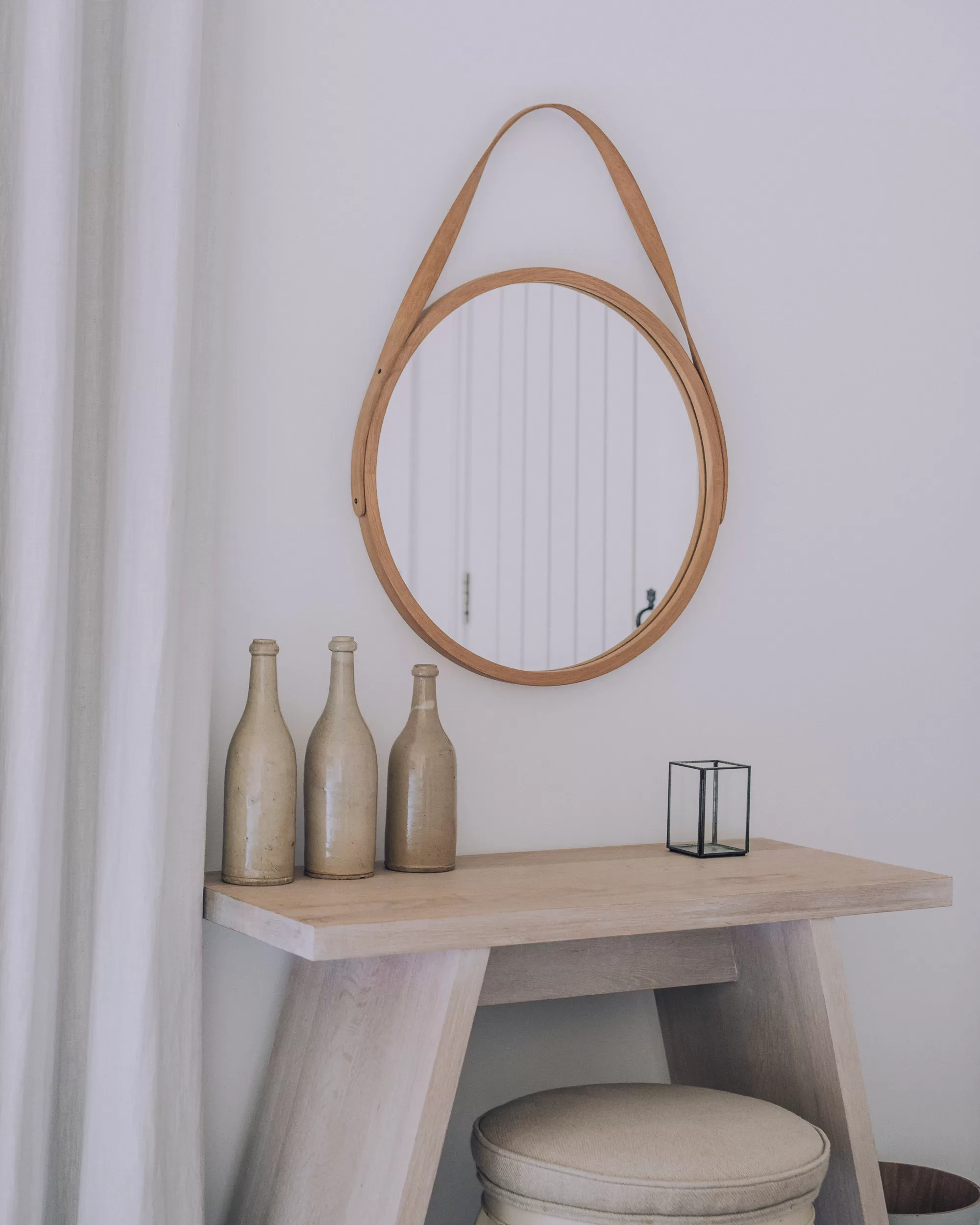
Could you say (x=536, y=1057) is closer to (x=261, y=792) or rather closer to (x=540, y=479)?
(x=261, y=792)

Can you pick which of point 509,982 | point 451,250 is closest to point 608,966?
point 509,982

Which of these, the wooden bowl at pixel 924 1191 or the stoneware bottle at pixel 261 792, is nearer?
the stoneware bottle at pixel 261 792

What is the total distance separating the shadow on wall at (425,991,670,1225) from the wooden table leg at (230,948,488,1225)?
0.27 meters

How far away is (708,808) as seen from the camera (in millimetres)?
1839

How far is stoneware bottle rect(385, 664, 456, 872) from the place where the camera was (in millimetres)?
1500

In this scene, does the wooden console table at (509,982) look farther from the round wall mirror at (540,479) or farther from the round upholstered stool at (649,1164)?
the round wall mirror at (540,479)

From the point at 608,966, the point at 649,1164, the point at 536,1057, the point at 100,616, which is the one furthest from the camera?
the point at 536,1057

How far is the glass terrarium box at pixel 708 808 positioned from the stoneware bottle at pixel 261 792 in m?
0.59

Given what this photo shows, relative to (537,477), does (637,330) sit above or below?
above

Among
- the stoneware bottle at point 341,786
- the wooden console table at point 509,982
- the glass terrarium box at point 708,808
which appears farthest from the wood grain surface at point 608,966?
the stoneware bottle at point 341,786

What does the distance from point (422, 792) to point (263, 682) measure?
246mm

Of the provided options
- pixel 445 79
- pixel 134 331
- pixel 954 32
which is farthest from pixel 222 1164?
pixel 954 32

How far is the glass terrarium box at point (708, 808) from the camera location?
1.70 meters

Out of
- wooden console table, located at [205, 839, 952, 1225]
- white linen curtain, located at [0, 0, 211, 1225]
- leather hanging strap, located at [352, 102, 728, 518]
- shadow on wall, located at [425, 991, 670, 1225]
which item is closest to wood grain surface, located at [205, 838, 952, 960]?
wooden console table, located at [205, 839, 952, 1225]
